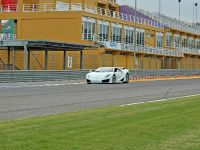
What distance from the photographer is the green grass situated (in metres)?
7.73

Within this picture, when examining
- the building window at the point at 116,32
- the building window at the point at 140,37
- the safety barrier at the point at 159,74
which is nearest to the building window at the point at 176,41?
the building window at the point at 140,37

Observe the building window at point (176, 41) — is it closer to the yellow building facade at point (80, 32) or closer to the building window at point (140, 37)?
the yellow building facade at point (80, 32)

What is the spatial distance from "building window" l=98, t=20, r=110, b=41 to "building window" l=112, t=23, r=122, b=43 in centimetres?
216

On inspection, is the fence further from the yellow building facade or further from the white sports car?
the yellow building facade

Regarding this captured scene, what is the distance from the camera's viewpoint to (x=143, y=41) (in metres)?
84.6

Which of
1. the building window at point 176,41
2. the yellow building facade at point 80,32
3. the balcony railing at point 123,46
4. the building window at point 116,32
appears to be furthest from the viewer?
the building window at point 176,41

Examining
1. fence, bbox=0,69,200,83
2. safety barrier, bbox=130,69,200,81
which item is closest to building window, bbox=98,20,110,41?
safety barrier, bbox=130,69,200,81

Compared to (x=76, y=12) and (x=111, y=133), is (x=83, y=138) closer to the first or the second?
(x=111, y=133)

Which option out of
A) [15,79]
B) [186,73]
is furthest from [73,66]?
[15,79]

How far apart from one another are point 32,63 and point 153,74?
1420 cm

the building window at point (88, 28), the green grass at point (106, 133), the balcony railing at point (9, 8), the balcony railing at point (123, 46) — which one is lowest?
the green grass at point (106, 133)

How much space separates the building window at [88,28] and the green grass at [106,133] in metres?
54.1

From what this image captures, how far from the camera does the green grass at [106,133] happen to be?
773 centimetres

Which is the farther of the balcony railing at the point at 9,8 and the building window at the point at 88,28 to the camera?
the balcony railing at the point at 9,8
